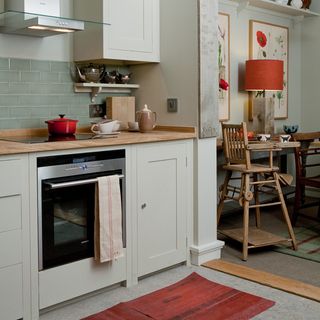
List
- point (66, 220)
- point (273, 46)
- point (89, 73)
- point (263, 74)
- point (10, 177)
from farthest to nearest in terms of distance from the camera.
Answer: point (273, 46), point (263, 74), point (89, 73), point (66, 220), point (10, 177)

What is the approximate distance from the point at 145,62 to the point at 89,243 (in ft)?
4.58

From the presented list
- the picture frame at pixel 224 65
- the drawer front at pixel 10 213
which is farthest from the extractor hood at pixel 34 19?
the picture frame at pixel 224 65

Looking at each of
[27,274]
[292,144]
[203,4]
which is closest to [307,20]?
[292,144]

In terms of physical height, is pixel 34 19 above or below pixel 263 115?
above

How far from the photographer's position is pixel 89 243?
2.80 metres

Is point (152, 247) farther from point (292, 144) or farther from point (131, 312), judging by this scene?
point (292, 144)

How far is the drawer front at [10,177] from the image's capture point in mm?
2354

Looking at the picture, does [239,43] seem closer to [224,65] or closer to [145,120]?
[224,65]

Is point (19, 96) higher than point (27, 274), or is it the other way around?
point (19, 96)

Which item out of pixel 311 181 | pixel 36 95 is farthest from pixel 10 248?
pixel 311 181

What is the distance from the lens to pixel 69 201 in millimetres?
2707

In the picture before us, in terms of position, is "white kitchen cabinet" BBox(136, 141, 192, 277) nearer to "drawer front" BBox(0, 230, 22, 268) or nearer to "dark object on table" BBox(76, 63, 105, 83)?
"dark object on table" BBox(76, 63, 105, 83)

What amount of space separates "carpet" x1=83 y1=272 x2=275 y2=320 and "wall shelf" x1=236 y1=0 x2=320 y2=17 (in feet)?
9.69

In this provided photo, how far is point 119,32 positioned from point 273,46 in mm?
2684
